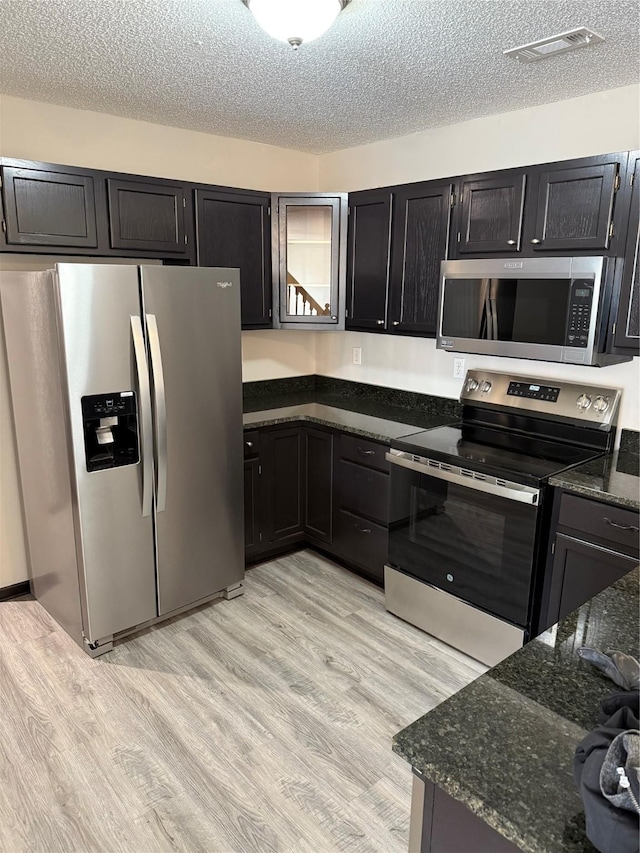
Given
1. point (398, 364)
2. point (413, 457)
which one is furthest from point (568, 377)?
point (398, 364)

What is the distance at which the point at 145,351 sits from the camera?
263cm

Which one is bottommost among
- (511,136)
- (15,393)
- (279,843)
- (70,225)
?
(279,843)

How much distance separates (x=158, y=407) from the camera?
267cm

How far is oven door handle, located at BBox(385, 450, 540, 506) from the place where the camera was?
94.7 inches

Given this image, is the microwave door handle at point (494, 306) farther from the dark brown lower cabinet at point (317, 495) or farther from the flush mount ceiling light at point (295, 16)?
the flush mount ceiling light at point (295, 16)

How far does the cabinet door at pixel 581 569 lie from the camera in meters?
2.24

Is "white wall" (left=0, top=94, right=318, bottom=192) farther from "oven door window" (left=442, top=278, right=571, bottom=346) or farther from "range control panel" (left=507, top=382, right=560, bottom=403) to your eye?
"range control panel" (left=507, top=382, right=560, bottom=403)

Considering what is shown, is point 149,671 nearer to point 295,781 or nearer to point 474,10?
point 295,781

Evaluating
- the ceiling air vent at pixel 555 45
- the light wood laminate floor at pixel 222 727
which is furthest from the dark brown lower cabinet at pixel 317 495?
the ceiling air vent at pixel 555 45

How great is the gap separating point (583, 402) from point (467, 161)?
1.45m

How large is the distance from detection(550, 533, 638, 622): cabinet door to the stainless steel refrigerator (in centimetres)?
161

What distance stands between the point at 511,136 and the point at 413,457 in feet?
5.56

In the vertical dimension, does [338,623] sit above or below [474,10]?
below

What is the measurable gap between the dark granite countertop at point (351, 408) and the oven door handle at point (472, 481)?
0.57ft
